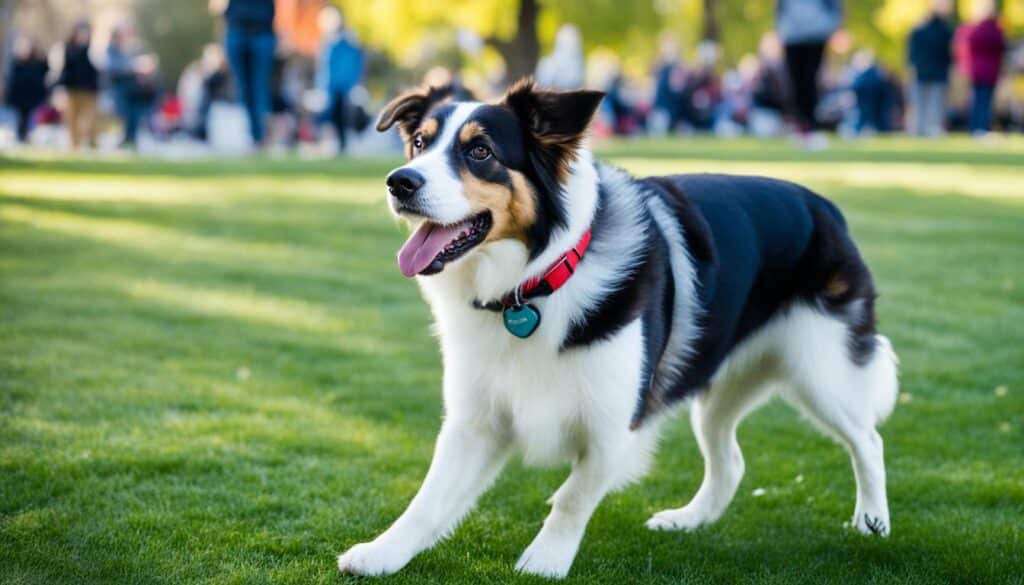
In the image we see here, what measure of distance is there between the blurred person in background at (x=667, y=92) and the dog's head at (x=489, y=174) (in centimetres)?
2823

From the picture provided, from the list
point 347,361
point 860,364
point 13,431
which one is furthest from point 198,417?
point 860,364

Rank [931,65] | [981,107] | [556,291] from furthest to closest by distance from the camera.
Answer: [981,107] → [931,65] → [556,291]

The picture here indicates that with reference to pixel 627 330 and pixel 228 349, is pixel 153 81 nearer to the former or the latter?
pixel 228 349

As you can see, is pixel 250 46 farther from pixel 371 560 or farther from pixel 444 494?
pixel 371 560

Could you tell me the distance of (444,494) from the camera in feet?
13.5

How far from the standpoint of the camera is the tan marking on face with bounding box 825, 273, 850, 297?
4.73 m

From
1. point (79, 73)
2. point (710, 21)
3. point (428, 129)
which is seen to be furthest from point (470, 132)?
point (710, 21)

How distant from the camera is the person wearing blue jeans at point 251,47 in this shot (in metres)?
16.5

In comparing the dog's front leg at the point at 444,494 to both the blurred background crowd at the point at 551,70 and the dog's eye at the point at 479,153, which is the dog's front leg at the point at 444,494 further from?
the blurred background crowd at the point at 551,70

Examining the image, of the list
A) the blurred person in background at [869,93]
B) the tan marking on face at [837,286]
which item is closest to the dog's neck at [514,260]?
the tan marking on face at [837,286]

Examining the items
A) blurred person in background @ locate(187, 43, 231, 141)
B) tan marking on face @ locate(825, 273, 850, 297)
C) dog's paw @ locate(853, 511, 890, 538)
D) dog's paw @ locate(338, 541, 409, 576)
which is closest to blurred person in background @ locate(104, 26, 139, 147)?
blurred person in background @ locate(187, 43, 231, 141)

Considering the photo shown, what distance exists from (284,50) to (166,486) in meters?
24.6

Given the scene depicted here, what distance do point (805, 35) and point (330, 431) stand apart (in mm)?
13183

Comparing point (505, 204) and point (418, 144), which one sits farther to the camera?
point (418, 144)
